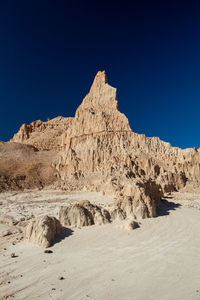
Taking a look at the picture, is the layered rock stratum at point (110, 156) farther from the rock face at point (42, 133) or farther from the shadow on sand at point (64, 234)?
the shadow on sand at point (64, 234)

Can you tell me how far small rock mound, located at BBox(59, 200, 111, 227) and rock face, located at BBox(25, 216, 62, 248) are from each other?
4.19 feet

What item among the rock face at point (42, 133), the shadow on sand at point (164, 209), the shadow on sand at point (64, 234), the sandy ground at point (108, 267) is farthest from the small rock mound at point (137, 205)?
the rock face at point (42, 133)

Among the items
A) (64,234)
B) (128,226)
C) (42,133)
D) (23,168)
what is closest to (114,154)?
(23,168)

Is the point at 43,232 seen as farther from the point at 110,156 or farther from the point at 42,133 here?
the point at 42,133

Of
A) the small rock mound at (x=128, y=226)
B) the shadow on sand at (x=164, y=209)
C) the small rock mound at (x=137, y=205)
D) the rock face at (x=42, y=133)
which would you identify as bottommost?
A: the small rock mound at (x=128, y=226)

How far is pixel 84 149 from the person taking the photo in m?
48.0

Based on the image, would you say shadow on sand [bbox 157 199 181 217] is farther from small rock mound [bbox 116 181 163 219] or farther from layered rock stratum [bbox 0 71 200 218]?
layered rock stratum [bbox 0 71 200 218]

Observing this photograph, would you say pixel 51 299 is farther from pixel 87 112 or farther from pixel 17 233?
pixel 87 112

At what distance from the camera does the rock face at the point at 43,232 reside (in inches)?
255

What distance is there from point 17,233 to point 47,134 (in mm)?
72666

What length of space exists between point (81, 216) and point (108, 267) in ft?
12.7

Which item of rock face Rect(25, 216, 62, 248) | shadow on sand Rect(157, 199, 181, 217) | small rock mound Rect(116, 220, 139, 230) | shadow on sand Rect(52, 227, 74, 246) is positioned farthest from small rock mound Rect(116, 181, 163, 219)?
rock face Rect(25, 216, 62, 248)

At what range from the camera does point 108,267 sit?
5.03 meters

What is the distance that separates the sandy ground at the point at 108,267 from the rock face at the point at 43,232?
0.78 feet
